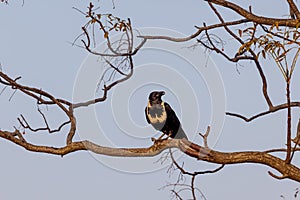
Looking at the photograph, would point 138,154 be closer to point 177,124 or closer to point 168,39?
point 168,39

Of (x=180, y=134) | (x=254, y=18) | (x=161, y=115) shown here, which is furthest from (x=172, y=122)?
(x=254, y=18)

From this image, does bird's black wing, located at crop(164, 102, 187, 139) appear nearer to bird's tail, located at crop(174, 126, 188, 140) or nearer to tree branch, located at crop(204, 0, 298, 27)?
bird's tail, located at crop(174, 126, 188, 140)

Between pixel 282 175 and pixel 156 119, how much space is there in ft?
7.80

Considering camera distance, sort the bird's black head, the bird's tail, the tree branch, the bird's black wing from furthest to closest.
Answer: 1. the bird's black head
2. the bird's black wing
3. the bird's tail
4. the tree branch

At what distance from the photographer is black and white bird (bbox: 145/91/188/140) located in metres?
5.07

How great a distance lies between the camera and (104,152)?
132 inches

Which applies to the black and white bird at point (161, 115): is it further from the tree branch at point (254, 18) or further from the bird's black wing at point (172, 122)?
the tree branch at point (254, 18)

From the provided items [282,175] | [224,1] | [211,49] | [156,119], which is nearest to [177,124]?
[156,119]

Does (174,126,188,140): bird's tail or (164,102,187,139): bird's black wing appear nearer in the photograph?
(174,126,188,140): bird's tail

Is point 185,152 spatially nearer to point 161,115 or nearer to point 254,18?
point 254,18

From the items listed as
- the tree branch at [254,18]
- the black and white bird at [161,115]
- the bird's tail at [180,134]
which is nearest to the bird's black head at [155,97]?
the black and white bird at [161,115]

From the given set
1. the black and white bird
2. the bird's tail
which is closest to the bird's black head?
the black and white bird

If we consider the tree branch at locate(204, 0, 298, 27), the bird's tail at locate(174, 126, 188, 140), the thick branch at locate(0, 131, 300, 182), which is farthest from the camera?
the bird's tail at locate(174, 126, 188, 140)

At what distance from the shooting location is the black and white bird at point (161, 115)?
16.6 ft
